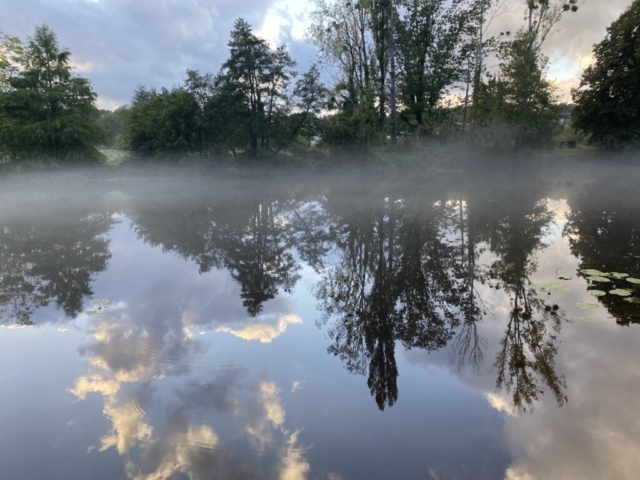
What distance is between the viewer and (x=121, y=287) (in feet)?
24.0

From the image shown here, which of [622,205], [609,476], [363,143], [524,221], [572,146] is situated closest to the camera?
[609,476]

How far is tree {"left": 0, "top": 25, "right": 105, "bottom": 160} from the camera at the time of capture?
2461cm

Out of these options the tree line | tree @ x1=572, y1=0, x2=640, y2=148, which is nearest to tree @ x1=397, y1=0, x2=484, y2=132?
the tree line

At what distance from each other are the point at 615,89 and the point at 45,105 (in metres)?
A: 39.5

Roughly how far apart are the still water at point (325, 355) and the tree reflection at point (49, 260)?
0.06 m

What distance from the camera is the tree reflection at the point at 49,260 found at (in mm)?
6566

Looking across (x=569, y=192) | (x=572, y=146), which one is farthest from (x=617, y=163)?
(x=572, y=146)

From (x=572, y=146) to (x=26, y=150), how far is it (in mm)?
56563

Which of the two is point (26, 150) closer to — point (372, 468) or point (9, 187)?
point (9, 187)

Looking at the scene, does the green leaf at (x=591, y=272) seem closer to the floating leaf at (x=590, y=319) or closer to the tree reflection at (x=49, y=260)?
the floating leaf at (x=590, y=319)

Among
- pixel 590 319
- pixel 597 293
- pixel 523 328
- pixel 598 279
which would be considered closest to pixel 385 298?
pixel 523 328

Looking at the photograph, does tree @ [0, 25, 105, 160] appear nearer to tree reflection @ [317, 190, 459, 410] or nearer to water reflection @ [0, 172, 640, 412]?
water reflection @ [0, 172, 640, 412]

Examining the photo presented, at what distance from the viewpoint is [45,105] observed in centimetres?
2558

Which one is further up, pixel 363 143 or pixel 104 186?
pixel 363 143
